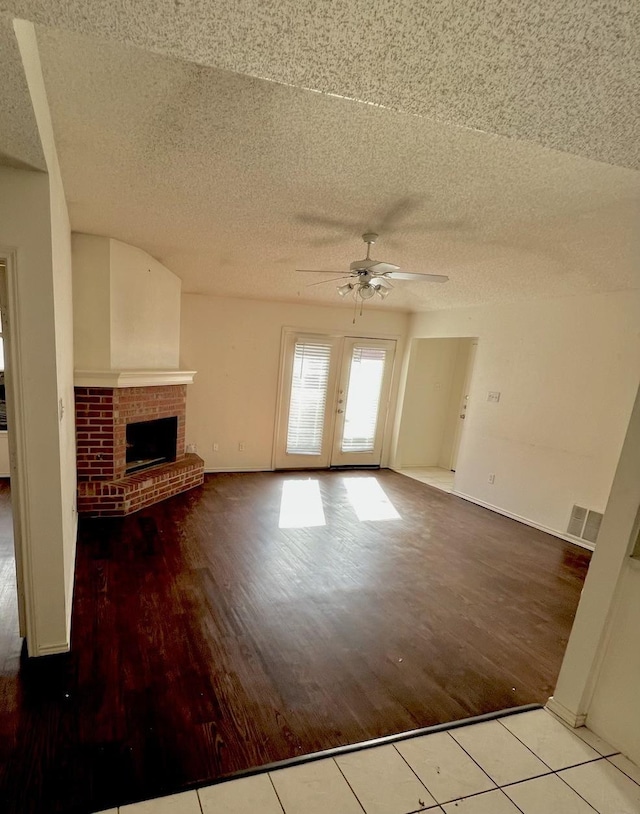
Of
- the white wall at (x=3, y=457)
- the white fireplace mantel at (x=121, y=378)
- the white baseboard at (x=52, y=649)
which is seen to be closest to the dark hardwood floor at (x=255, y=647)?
the white baseboard at (x=52, y=649)

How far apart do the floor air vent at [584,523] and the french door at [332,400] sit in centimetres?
280

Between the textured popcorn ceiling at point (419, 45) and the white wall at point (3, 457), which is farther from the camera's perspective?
the white wall at point (3, 457)

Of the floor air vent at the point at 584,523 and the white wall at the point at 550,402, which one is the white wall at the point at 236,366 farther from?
the floor air vent at the point at 584,523

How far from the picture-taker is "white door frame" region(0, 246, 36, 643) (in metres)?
1.67

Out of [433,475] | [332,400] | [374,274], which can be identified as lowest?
[433,475]

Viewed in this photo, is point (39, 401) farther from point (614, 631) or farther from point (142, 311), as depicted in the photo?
point (614, 631)

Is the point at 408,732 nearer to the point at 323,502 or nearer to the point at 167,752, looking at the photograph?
the point at 167,752

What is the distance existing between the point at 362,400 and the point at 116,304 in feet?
11.4

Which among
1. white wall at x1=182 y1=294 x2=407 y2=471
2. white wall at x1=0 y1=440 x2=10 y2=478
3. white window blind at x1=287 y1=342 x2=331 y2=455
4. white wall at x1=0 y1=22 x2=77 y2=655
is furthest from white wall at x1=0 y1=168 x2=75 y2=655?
white window blind at x1=287 y1=342 x2=331 y2=455

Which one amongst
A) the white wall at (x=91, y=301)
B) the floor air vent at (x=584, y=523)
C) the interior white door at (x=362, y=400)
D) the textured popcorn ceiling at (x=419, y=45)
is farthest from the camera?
the interior white door at (x=362, y=400)

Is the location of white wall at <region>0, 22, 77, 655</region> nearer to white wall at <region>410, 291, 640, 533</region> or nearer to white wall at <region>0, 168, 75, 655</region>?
white wall at <region>0, 168, 75, 655</region>

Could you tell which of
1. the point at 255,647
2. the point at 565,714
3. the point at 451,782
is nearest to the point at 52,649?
the point at 255,647

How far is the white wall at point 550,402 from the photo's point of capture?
3.51 metres

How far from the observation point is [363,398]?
5762 mm
